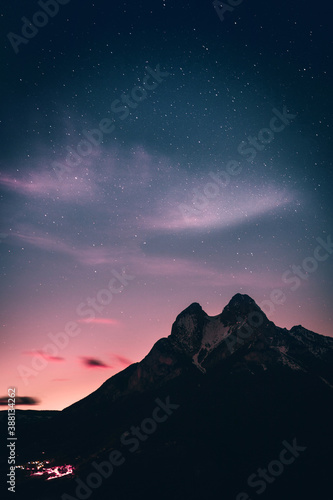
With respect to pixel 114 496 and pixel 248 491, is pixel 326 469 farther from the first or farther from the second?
pixel 114 496

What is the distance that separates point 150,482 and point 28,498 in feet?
163

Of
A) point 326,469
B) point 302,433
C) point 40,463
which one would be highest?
point 40,463

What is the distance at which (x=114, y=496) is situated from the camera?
113 m

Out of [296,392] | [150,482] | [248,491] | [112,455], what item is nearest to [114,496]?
[150,482]

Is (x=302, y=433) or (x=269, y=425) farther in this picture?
(x=269, y=425)

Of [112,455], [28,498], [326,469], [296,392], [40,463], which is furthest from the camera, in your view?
[296,392]

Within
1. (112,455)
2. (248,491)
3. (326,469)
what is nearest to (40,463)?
(112,455)

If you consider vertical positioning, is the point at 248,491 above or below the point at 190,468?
below

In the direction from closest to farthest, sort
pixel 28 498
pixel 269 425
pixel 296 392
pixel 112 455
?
pixel 28 498
pixel 112 455
pixel 269 425
pixel 296 392

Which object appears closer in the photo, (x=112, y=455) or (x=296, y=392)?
(x=112, y=455)

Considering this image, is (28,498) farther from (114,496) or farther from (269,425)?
(269,425)

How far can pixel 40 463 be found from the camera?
15575cm

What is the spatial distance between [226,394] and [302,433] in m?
53.6

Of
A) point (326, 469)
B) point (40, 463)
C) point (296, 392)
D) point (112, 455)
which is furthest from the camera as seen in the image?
point (296, 392)
